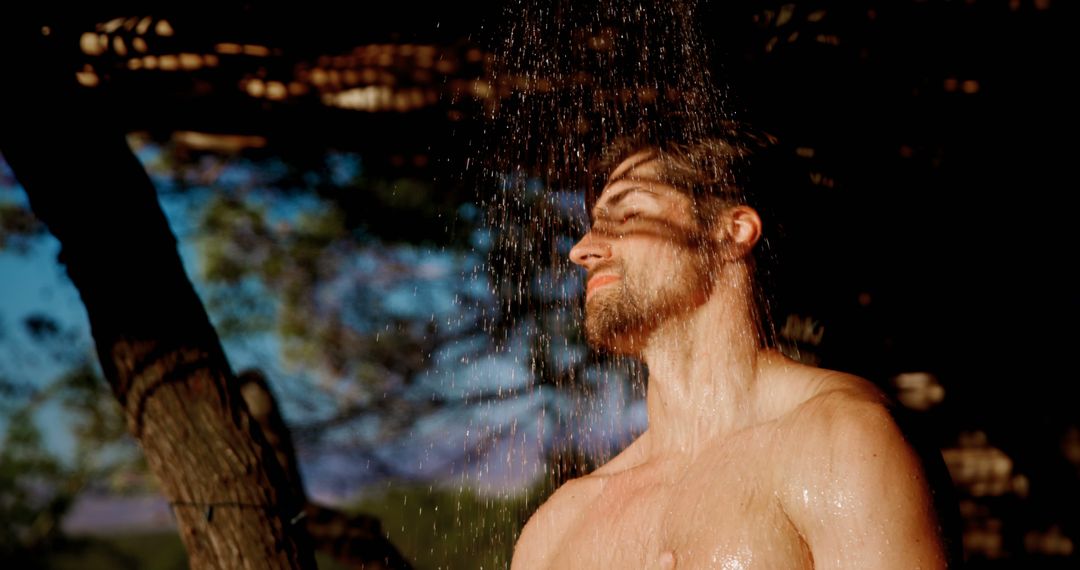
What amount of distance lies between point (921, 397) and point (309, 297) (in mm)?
4917

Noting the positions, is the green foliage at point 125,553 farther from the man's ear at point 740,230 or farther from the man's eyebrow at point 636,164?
the man's ear at point 740,230

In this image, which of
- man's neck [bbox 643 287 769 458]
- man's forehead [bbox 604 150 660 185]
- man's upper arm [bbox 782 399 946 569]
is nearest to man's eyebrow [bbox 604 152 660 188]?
man's forehead [bbox 604 150 660 185]

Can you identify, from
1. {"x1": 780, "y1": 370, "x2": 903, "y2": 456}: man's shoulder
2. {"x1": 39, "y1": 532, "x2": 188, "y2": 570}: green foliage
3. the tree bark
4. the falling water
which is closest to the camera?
{"x1": 780, "y1": 370, "x2": 903, "y2": 456}: man's shoulder

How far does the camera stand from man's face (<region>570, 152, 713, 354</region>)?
2232 millimetres

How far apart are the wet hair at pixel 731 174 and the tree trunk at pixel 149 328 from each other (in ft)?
4.83

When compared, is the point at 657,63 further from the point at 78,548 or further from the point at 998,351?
the point at 78,548

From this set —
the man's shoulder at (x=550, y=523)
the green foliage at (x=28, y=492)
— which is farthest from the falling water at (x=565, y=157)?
the green foliage at (x=28, y=492)

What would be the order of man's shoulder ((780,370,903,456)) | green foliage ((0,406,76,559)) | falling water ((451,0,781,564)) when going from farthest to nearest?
green foliage ((0,406,76,559))
falling water ((451,0,781,564))
man's shoulder ((780,370,903,456))

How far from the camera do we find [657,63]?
356 centimetres

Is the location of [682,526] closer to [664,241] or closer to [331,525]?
[664,241]

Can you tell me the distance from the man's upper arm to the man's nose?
797 mm

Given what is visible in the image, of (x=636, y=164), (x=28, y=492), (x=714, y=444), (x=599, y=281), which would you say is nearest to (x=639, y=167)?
(x=636, y=164)

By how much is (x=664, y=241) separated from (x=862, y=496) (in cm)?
89

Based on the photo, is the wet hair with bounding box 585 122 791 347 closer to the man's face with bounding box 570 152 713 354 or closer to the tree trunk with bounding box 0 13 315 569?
the man's face with bounding box 570 152 713 354
